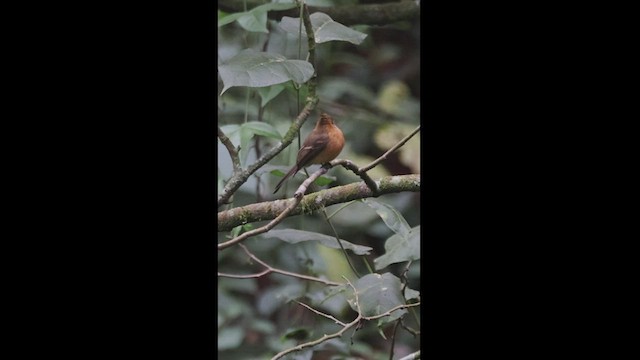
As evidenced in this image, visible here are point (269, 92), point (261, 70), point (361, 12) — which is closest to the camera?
point (261, 70)

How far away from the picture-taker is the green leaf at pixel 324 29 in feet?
4.32

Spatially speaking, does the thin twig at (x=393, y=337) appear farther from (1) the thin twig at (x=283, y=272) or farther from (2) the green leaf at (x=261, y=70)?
(2) the green leaf at (x=261, y=70)

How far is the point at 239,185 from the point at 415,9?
443 mm

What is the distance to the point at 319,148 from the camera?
133 centimetres

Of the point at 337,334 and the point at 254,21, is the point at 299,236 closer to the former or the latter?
the point at 337,334

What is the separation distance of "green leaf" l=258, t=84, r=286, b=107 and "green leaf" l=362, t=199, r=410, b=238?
0.76 feet

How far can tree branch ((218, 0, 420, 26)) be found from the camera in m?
1.44

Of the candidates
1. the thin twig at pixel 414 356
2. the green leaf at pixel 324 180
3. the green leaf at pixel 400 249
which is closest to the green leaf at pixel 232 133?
the green leaf at pixel 324 180

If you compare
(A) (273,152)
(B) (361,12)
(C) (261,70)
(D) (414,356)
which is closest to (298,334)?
(D) (414,356)

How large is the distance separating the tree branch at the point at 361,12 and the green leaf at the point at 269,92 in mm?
131

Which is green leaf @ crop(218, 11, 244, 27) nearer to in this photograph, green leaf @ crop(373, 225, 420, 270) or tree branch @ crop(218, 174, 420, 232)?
tree branch @ crop(218, 174, 420, 232)

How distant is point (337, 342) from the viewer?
1382 millimetres

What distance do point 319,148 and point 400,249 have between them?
208 millimetres
